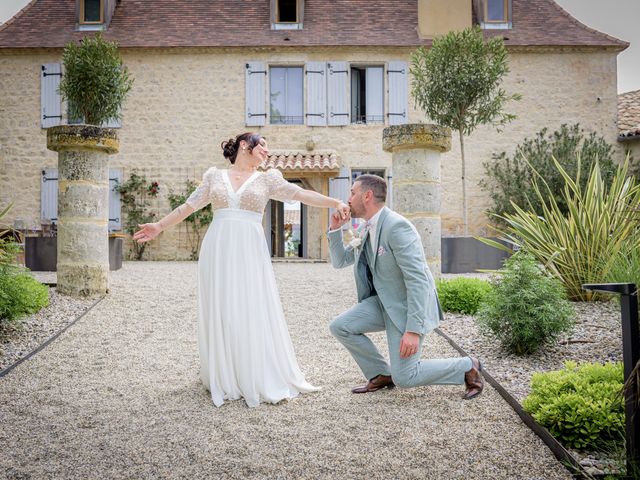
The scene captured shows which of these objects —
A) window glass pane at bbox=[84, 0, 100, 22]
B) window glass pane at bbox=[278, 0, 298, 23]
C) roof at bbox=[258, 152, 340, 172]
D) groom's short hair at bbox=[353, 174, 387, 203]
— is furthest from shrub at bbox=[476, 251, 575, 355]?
window glass pane at bbox=[84, 0, 100, 22]

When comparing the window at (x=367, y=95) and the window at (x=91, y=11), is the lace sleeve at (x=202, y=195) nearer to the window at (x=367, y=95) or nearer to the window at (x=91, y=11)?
the window at (x=367, y=95)

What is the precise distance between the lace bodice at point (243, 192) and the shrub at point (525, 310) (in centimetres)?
185

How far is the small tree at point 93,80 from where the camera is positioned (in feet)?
42.5

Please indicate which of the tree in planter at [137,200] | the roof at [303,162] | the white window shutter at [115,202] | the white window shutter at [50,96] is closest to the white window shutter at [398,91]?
the roof at [303,162]

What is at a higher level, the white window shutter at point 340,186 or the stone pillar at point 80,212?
the white window shutter at point 340,186

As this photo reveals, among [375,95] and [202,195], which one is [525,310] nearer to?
[202,195]

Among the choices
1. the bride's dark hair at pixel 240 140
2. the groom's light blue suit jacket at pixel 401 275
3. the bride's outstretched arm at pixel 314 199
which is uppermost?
the bride's dark hair at pixel 240 140

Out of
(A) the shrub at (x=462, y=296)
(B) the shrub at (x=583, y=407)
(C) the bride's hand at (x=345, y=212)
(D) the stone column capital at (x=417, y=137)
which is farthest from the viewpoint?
(D) the stone column capital at (x=417, y=137)

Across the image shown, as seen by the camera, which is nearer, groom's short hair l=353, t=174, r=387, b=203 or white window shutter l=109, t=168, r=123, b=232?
groom's short hair l=353, t=174, r=387, b=203

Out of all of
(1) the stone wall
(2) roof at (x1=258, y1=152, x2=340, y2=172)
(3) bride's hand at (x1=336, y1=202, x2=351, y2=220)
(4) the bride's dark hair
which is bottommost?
(3) bride's hand at (x1=336, y1=202, x2=351, y2=220)

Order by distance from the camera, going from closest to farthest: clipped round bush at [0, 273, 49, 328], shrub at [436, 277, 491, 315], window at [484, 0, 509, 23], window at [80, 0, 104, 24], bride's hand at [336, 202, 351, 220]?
bride's hand at [336, 202, 351, 220] → clipped round bush at [0, 273, 49, 328] → shrub at [436, 277, 491, 315] → window at [484, 0, 509, 23] → window at [80, 0, 104, 24]

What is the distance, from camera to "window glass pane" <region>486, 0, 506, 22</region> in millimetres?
15914

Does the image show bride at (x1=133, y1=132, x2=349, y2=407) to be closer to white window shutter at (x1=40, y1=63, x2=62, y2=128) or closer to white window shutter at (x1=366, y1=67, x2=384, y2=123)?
white window shutter at (x1=366, y1=67, x2=384, y2=123)

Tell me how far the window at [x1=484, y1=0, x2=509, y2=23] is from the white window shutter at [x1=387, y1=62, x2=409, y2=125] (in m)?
2.55
